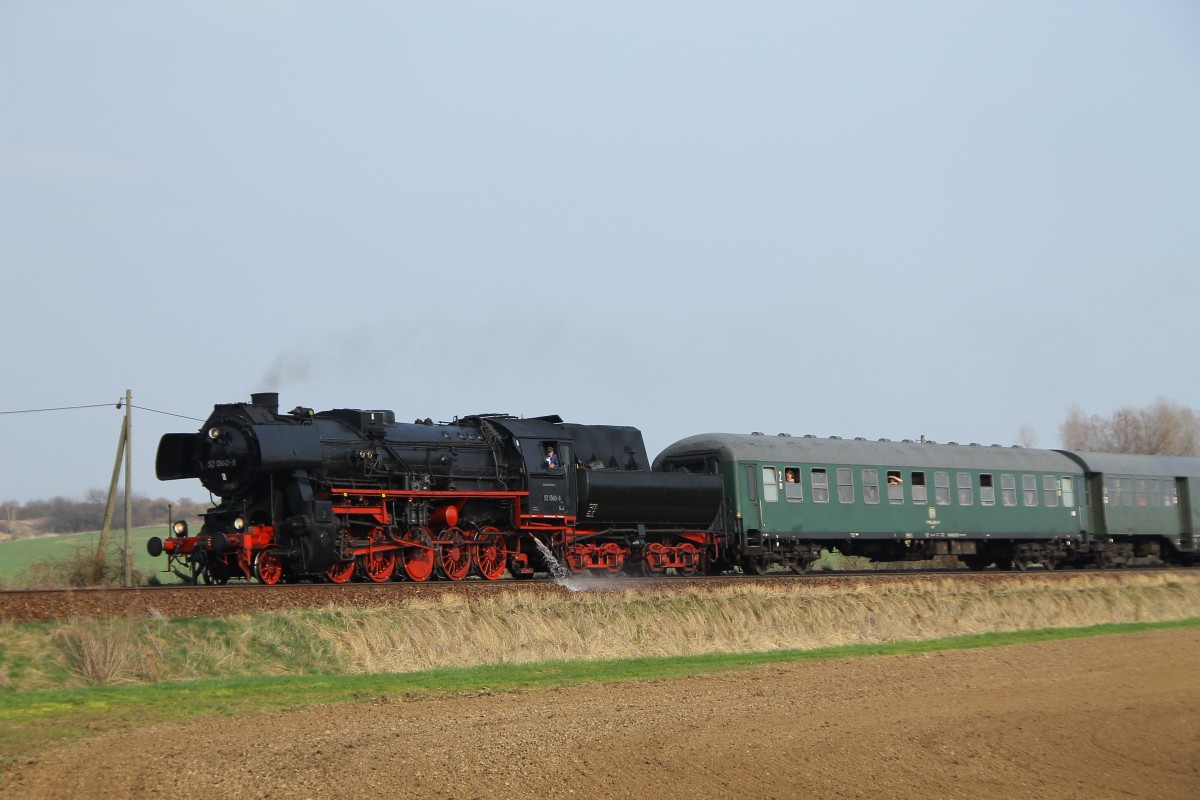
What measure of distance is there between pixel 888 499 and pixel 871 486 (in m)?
0.74

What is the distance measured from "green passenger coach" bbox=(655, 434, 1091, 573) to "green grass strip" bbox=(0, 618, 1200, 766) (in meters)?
9.02

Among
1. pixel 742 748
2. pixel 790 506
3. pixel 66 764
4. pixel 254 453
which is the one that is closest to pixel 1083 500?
pixel 790 506

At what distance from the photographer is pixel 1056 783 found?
11.3 meters

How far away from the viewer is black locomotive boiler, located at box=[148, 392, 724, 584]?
2078 centimetres

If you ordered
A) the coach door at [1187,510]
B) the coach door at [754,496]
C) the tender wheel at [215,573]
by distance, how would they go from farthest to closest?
the coach door at [1187,510]
the coach door at [754,496]
the tender wheel at [215,573]

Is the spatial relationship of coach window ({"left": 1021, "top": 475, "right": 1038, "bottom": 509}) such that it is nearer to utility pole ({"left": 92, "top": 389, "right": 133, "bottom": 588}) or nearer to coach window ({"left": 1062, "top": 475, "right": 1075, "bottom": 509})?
coach window ({"left": 1062, "top": 475, "right": 1075, "bottom": 509})

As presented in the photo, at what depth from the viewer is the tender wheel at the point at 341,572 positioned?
2150 centimetres

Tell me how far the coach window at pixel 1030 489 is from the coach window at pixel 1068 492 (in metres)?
1.36

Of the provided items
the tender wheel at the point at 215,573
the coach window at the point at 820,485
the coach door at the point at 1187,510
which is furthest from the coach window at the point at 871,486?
the tender wheel at the point at 215,573

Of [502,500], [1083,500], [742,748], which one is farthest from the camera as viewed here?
[1083,500]

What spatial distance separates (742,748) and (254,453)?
40.0 feet

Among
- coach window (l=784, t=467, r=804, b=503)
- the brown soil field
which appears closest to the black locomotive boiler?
coach window (l=784, t=467, r=804, b=503)

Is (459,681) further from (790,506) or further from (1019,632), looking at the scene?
(790,506)

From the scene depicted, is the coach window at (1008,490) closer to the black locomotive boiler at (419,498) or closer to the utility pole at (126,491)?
the black locomotive boiler at (419,498)
